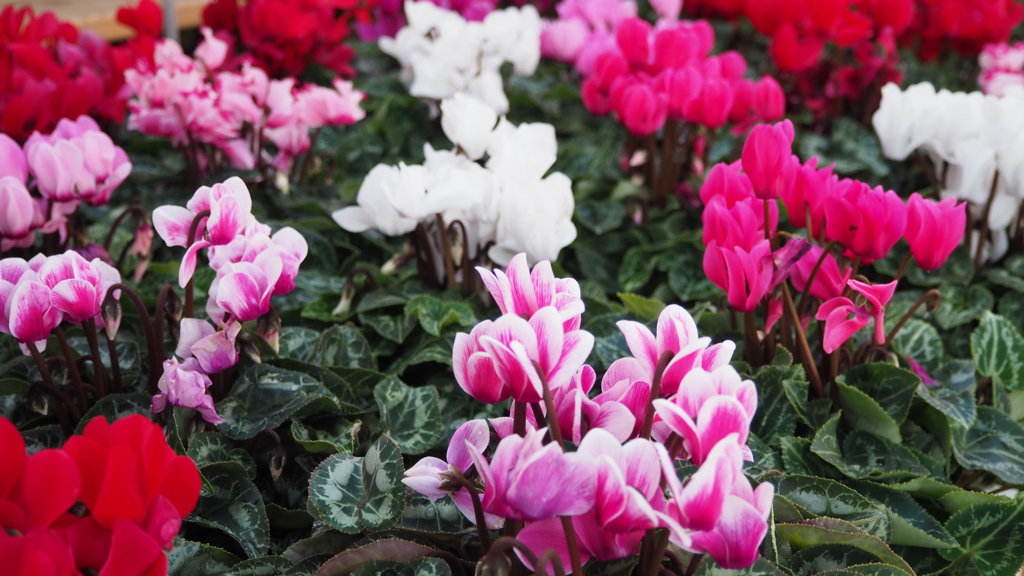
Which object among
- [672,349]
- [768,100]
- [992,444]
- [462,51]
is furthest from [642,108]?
[672,349]

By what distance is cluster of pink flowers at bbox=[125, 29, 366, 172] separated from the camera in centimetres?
187

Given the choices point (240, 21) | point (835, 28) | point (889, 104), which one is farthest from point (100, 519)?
point (835, 28)

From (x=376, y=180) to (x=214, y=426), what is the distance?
0.55 metres

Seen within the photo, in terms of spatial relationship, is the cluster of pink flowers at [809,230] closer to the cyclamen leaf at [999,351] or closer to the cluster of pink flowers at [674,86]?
the cyclamen leaf at [999,351]

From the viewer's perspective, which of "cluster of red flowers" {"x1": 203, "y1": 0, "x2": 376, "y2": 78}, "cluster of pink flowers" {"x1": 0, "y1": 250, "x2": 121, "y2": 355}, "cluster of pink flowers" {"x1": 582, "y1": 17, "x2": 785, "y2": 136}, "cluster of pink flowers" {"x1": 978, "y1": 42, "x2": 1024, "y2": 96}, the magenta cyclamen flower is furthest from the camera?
"cluster of red flowers" {"x1": 203, "y1": 0, "x2": 376, "y2": 78}

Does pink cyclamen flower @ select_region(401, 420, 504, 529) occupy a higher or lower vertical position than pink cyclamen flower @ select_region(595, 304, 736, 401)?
lower

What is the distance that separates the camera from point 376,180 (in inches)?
61.9

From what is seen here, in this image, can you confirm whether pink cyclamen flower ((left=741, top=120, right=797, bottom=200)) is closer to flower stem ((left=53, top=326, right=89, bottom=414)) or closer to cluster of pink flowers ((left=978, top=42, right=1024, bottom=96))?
flower stem ((left=53, top=326, right=89, bottom=414))

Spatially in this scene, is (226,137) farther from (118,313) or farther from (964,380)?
(964,380)

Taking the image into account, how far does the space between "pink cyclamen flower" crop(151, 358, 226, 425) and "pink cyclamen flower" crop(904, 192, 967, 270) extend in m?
0.99

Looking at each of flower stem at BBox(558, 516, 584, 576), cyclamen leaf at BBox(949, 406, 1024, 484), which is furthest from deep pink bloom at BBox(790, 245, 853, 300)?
flower stem at BBox(558, 516, 584, 576)

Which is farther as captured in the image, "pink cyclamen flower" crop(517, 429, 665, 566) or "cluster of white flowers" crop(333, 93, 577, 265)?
"cluster of white flowers" crop(333, 93, 577, 265)

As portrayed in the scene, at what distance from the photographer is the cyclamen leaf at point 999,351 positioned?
1.57 m

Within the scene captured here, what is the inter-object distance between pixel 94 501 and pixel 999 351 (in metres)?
1.50
